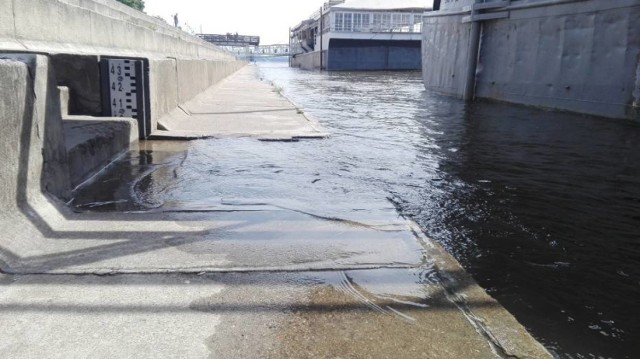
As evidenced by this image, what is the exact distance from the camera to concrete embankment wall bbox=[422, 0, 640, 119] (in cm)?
1121

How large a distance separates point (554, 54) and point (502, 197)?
34.2 ft

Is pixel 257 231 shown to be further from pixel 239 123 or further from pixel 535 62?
pixel 535 62

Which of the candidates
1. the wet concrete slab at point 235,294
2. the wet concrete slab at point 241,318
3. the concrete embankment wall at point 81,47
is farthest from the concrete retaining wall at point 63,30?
the wet concrete slab at point 241,318

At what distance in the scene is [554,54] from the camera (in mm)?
13547

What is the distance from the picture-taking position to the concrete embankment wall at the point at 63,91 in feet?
9.96

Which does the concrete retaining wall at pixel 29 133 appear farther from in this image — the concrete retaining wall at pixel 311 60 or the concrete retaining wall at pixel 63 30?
the concrete retaining wall at pixel 311 60

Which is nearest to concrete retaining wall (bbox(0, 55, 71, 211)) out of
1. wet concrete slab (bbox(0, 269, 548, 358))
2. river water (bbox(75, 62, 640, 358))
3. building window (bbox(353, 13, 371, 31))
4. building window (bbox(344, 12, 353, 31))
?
river water (bbox(75, 62, 640, 358))

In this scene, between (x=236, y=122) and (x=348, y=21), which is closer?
(x=236, y=122)

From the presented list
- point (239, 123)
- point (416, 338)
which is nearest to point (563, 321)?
point (416, 338)

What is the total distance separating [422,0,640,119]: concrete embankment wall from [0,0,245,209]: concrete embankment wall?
9.83m

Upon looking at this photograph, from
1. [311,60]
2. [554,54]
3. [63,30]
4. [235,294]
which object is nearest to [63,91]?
[63,30]

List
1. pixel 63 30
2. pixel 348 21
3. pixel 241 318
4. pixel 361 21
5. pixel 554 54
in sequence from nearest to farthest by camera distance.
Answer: pixel 241 318 < pixel 63 30 < pixel 554 54 < pixel 348 21 < pixel 361 21

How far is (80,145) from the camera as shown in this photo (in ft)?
14.9

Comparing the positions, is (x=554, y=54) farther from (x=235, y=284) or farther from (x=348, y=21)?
(x=348, y=21)
